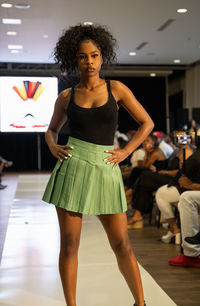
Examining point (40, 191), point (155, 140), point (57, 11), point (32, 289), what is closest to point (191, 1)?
point (57, 11)

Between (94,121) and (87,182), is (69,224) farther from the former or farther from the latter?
(94,121)

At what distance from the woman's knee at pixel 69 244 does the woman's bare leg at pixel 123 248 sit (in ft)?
0.48

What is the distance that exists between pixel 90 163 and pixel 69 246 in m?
0.34

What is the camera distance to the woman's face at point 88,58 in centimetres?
187

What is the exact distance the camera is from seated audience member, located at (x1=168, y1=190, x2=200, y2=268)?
10.5ft

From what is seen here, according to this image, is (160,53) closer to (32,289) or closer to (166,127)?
(166,127)

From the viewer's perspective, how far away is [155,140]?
5.70m

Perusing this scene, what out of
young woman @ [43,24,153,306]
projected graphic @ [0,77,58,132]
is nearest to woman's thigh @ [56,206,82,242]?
young woman @ [43,24,153,306]

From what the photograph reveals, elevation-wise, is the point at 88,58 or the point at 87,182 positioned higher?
the point at 88,58

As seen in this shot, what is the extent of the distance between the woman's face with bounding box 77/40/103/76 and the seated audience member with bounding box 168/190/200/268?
5.56 ft

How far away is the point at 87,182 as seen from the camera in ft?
6.17

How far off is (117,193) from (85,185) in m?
0.14

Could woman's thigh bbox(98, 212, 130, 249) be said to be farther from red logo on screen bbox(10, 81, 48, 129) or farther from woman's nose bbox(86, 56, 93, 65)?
red logo on screen bbox(10, 81, 48, 129)

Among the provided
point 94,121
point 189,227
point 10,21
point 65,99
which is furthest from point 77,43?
point 10,21
